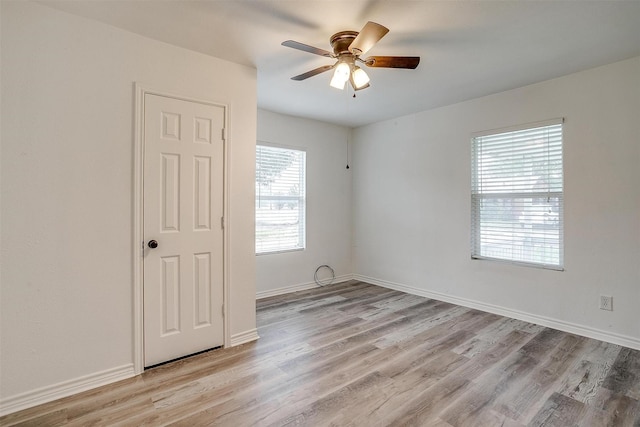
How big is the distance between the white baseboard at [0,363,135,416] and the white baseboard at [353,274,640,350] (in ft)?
11.1

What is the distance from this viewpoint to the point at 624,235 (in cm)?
278

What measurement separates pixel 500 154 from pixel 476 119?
1.67ft

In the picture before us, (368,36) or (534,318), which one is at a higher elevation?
(368,36)

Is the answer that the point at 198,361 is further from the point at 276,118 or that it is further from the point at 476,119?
the point at 476,119

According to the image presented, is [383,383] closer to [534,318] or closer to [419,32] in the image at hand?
[534,318]

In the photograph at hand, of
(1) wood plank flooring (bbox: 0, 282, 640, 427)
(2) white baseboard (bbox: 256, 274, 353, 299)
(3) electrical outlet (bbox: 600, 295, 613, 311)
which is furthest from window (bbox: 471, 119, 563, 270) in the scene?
(2) white baseboard (bbox: 256, 274, 353, 299)

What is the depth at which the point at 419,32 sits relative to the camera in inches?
89.7

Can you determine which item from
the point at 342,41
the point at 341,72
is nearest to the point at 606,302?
the point at 341,72

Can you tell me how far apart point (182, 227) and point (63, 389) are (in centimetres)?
126

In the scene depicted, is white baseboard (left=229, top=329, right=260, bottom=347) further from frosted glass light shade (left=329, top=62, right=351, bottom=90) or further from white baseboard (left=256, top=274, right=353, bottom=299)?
frosted glass light shade (left=329, top=62, right=351, bottom=90)

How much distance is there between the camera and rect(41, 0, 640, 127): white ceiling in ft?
6.55

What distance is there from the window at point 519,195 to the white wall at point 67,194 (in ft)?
10.9

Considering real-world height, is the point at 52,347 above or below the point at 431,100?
below

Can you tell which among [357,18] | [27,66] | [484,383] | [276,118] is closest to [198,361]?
[484,383]
